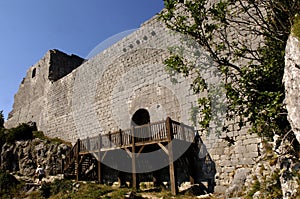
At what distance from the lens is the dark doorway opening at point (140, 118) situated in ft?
42.0

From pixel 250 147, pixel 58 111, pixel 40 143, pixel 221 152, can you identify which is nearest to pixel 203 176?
pixel 221 152

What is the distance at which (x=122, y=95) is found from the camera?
13.8 meters

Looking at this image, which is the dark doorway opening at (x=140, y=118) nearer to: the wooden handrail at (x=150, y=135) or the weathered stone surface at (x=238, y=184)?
the wooden handrail at (x=150, y=135)

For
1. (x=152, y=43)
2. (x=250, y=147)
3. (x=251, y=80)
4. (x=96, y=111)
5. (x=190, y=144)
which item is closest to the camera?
(x=251, y=80)

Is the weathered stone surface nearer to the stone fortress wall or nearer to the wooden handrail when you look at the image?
the stone fortress wall

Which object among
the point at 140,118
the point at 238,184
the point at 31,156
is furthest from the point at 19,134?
the point at 238,184

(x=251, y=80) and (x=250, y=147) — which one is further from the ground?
(x=251, y=80)

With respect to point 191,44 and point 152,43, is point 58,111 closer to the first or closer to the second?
point 152,43

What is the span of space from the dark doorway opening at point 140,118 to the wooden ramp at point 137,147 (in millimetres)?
1642

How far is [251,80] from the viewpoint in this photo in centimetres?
641

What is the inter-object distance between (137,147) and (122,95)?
4047 mm

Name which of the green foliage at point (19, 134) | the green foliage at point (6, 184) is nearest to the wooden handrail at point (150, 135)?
the green foliage at point (6, 184)

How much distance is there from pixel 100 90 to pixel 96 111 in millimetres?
1244

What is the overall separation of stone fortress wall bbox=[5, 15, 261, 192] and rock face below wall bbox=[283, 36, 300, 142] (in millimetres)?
3865
